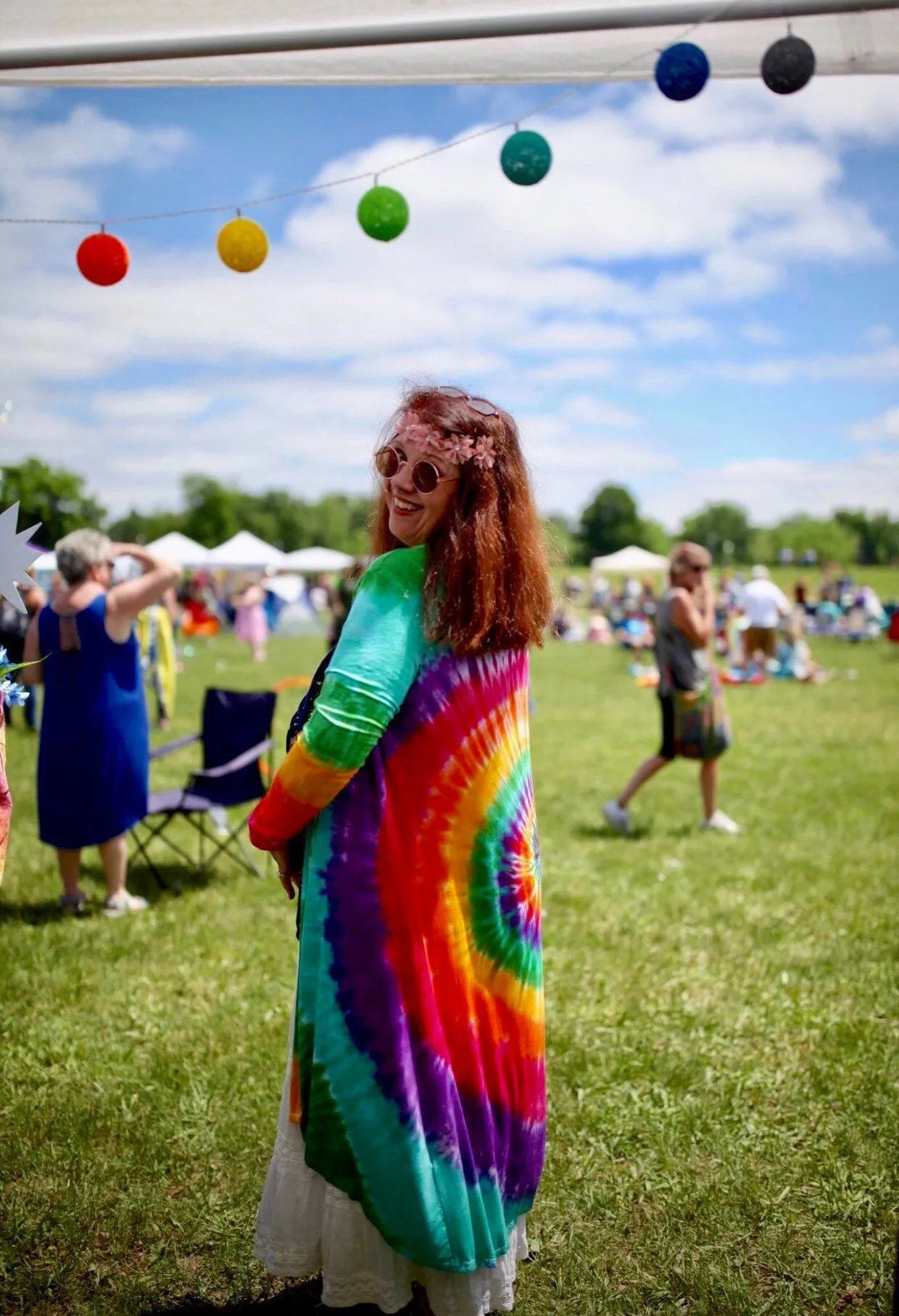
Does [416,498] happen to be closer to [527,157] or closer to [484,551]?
[484,551]

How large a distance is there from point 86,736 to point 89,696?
0.62ft

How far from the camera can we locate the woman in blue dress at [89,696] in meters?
4.74

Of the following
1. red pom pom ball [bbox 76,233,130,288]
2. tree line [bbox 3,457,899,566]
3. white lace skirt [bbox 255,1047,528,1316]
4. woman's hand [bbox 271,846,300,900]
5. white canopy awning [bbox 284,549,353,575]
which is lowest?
white lace skirt [bbox 255,1047,528,1316]

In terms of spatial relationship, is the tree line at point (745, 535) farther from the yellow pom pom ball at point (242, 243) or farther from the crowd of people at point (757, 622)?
the yellow pom pom ball at point (242, 243)

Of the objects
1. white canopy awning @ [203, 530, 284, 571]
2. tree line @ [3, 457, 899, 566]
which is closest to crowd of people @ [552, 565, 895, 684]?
white canopy awning @ [203, 530, 284, 571]

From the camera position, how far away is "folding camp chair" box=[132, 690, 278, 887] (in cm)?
562

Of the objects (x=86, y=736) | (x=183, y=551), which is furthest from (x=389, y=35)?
(x=183, y=551)

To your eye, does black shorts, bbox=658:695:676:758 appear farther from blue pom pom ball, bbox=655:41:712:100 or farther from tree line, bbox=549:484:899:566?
tree line, bbox=549:484:899:566

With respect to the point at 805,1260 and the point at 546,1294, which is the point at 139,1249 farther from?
the point at 805,1260

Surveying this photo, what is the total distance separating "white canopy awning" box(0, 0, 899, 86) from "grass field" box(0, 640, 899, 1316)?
314cm

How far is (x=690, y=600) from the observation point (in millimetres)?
6242

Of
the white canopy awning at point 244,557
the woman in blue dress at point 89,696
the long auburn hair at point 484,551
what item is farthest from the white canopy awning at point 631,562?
the long auburn hair at point 484,551

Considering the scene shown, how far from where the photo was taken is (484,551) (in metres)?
2.02

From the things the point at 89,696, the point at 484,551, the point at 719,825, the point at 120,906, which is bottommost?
the point at 120,906
